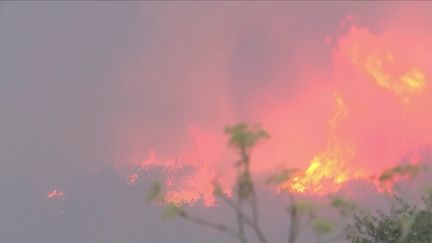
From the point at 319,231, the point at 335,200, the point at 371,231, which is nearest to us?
the point at 319,231

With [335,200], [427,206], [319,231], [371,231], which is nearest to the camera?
[319,231]

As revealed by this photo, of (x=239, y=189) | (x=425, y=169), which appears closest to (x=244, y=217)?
(x=239, y=189)

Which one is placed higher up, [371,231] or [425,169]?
[371,231]

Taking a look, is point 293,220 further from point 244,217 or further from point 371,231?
point 371,231

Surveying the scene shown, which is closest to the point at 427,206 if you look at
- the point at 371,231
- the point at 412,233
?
the point at 412,233

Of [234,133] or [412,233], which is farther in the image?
[412,233]

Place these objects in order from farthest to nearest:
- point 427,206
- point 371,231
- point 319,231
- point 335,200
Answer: point 371,231 < point 427,206 < point 335,200 < point 319,231

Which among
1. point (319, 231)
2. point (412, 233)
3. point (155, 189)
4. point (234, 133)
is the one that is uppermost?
point (412, 233)

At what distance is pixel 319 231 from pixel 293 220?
3.59 feet

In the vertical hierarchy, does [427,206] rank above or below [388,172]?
above

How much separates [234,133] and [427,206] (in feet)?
140

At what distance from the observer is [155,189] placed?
16281mm

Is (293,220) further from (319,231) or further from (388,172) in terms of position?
(388,172)

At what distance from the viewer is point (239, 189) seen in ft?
55.3
